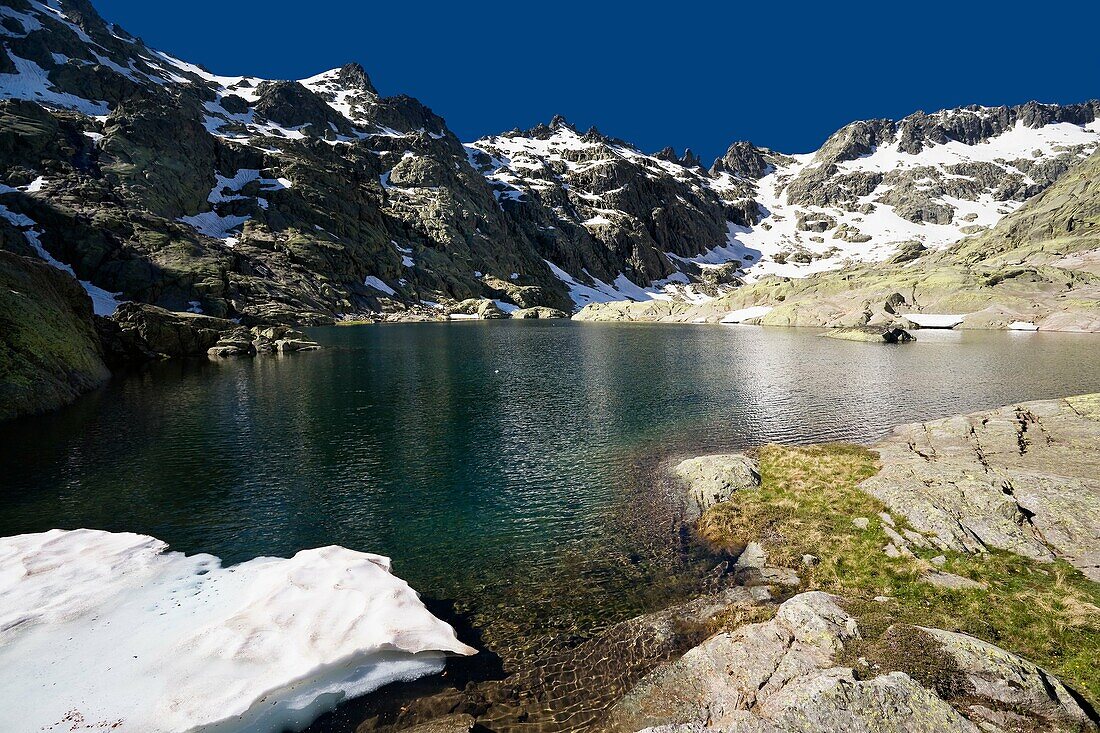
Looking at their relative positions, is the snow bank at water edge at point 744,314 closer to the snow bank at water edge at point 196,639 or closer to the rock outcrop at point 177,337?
the rock outcrop at point 177,337

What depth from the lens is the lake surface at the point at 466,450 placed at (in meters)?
18.2

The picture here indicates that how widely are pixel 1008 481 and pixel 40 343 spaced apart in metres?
63.7

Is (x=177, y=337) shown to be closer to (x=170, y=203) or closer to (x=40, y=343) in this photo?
(x=40, y=343)

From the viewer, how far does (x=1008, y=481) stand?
18.4 metres

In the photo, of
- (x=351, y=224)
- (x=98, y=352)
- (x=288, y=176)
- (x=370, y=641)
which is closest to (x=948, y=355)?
(x=370, y=641)

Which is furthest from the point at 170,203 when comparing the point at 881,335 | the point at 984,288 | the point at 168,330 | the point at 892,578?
the point at 984,288

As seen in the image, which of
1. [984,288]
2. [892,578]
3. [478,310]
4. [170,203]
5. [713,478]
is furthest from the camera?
[478,310]

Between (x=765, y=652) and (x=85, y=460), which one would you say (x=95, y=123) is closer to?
(x=85, y=460)

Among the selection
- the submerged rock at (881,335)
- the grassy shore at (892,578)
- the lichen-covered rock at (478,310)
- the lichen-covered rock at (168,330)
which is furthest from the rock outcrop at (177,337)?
the submerged rock at (881,335)

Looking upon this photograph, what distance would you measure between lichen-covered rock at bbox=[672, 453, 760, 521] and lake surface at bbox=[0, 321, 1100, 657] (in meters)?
1.63

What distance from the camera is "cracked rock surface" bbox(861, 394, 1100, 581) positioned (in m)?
15.8

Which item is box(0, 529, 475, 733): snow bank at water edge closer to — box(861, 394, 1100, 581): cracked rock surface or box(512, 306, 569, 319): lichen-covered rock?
box(861, 394, 1100, 581): cracked rock surface

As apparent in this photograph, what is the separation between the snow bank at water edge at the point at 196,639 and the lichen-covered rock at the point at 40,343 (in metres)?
28.5

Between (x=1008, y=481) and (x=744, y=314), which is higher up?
(x=744, y=314)
